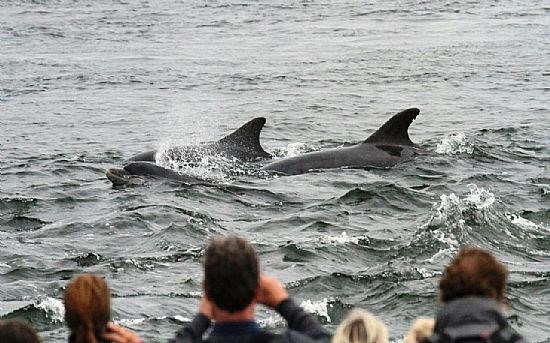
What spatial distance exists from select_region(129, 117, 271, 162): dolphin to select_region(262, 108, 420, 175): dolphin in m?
0.87

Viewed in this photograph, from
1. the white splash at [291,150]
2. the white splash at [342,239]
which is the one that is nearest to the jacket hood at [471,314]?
the white splash at [342,239]

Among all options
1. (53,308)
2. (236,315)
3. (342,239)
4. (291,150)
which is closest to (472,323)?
(236,315)

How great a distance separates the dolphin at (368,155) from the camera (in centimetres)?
2098

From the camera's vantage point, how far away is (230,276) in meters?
6.01

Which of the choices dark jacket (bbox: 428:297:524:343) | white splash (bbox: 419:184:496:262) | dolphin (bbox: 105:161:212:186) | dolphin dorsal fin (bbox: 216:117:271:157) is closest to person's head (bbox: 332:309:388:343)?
dark jacket (bbox: 428:297:524:343)

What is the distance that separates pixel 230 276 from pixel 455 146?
18.1m

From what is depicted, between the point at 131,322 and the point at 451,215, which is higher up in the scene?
the point at 131,322

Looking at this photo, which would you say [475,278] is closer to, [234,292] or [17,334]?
[234,292]

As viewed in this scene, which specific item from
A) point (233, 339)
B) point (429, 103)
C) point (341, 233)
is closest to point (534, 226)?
point (341, 233)

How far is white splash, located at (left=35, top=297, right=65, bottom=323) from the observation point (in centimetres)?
1252

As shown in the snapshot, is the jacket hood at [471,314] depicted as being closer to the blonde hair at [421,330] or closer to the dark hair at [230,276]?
the blonde hair at [421,330]

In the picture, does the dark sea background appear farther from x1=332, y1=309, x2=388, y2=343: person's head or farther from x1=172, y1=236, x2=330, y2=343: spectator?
x1=332, y1=309, x2=388, y2=343: person's head

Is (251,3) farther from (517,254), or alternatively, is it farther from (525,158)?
(517,254)

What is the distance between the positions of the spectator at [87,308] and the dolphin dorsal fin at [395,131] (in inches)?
575
